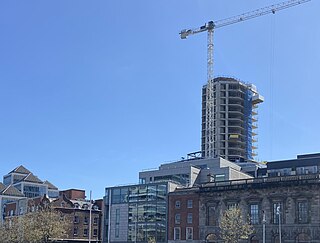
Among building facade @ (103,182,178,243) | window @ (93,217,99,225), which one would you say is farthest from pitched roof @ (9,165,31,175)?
building facade @ (103,182,178,243)

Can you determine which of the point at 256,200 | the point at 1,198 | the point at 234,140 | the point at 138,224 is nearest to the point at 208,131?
the point at 234,140

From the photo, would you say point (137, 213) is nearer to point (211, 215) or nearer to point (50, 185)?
point (211, 215)

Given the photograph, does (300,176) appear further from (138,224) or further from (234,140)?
(234,140)

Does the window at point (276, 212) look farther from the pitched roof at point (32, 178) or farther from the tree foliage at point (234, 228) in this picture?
the pitched roof at point (32, 178)

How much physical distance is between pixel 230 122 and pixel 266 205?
106m

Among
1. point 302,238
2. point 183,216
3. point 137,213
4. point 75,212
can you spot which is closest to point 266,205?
point 302,238

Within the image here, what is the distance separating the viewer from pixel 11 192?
145250 millimetres

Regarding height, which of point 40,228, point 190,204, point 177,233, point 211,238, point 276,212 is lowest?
point 211,238

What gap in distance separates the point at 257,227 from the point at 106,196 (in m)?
36.6

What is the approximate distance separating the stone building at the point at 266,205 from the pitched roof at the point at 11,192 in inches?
2437

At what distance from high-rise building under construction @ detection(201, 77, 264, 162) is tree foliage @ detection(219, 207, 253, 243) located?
103 metres

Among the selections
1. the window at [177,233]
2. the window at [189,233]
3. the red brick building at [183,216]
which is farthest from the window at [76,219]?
the window at [189,233]

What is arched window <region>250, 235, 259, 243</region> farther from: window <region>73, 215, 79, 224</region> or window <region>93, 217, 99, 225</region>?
window <region>93, 217, 99, 225</region>

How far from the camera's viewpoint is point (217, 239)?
299ft
